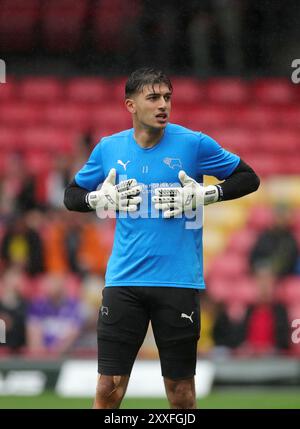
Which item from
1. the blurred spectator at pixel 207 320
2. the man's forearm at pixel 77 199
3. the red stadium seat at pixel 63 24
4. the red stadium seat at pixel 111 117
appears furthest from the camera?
the red stadium seat at pixel 63 24

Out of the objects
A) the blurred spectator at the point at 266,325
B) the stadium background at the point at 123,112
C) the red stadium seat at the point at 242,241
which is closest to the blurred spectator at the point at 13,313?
the stadium background at the point at 123,112

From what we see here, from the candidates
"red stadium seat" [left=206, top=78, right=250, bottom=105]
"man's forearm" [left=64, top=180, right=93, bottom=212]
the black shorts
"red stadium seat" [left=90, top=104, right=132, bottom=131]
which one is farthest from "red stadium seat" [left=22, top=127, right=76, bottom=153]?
the black shorts

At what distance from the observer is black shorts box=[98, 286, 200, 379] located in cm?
643

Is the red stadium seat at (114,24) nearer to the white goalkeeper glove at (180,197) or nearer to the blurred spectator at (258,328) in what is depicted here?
the blurred spectator at (258,328)

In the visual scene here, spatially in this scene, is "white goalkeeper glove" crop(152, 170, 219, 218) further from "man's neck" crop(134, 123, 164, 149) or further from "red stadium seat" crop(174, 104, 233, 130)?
"red stadium seat" crop(174, 104, 233, 130)

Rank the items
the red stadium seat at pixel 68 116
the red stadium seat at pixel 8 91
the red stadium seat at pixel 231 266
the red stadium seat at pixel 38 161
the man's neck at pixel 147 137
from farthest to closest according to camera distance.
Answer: the red stadium seat at pixel 8 91
the red stadium seat at pixel 68 116
the red stadium seat at pixel 38 161
the red stadium seat at pixel 231 266
the man's neck at pixel 147 137

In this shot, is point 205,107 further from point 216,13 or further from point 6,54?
point 6,54

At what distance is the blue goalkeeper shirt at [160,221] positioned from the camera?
6.46 m

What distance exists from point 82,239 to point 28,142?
2.86 m

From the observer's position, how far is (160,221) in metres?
6.47

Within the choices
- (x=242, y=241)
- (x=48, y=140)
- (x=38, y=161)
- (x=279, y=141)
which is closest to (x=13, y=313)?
(x=38, y=161)

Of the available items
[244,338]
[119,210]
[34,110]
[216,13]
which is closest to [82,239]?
[244,338]

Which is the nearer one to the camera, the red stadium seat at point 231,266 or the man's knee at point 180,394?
the man's knee at point 180,394

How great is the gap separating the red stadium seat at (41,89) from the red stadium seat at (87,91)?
141 mm
